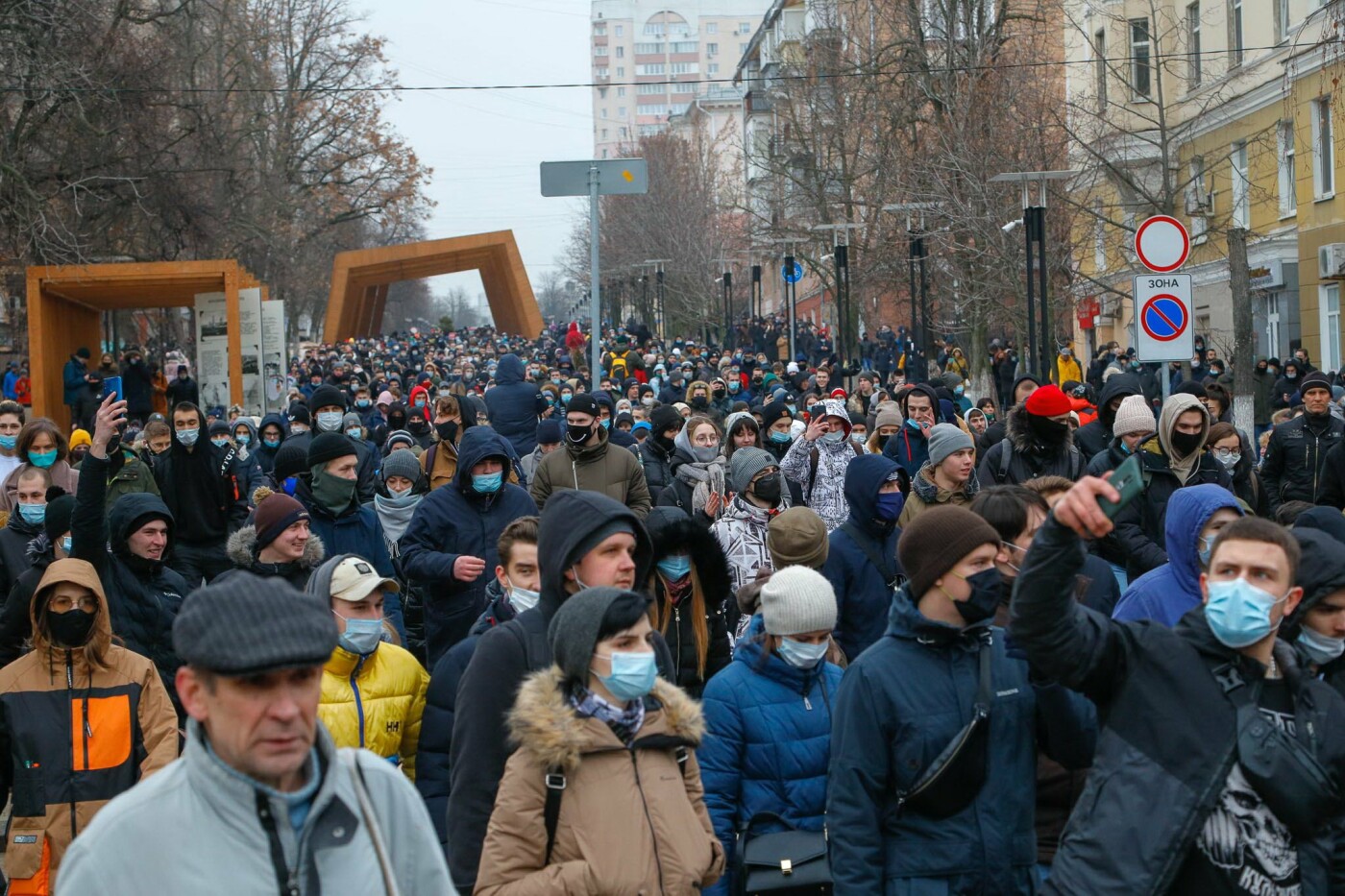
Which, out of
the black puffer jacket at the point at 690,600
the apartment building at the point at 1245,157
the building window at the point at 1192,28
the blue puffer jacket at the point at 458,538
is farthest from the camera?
the building window at the point at 1192,28

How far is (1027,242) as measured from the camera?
70.0 ft

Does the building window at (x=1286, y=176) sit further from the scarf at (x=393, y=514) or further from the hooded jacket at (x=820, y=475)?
the scarf at (x=393, y=514)

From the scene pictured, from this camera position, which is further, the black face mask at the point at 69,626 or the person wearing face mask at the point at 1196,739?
the black face mask at the point at 69,626

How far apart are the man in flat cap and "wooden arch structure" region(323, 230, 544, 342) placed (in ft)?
173

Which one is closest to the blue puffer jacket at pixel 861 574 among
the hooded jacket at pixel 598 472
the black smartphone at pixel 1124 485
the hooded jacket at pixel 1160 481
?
the hooded jacket at pixel 1160 481

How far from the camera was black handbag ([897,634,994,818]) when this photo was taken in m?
4.32

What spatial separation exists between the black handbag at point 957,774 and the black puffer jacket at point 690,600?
2.32m

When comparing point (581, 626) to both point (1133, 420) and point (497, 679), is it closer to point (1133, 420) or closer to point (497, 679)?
point (497, 679)

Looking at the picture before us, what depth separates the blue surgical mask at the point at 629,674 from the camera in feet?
13.5

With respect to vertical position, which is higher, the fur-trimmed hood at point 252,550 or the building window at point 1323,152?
the building window at point 1323,152

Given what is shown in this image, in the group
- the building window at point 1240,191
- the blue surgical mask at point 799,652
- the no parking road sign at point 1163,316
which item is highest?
the building window at point 1240,191

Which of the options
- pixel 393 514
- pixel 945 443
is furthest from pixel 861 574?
pixel 393 514

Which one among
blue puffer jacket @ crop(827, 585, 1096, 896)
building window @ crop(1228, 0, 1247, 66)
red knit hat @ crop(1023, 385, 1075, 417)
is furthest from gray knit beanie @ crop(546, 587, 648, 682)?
building window @ crop(1228, 0, 1247, 66)

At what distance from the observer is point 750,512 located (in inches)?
344
